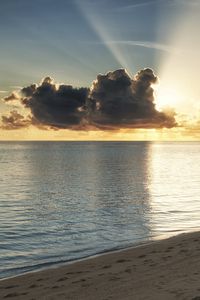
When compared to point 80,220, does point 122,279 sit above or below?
above

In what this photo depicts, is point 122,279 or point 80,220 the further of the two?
point 80,220

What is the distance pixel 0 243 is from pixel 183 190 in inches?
1610

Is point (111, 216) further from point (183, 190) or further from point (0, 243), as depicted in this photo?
point (183, 190)

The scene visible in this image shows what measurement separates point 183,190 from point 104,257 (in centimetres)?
4230

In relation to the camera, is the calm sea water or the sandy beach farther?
the calm sea water

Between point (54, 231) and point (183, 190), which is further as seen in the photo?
point (183, 190)

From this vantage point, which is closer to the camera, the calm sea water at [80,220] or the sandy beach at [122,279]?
the sandy beach at [122,279]

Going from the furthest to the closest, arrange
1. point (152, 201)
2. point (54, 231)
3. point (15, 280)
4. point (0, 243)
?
1. point (152, 201)
2. point (54, 231)
3. point (0, 243)
4. point (15, 280)

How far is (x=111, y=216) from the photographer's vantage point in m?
41.0

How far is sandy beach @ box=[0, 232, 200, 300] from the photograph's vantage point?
50.2 feet

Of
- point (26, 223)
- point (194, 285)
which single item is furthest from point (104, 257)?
point (26, 223)

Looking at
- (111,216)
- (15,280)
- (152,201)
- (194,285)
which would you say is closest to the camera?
(194,285)

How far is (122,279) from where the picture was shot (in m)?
17.5

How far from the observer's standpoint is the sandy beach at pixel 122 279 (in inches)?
603
